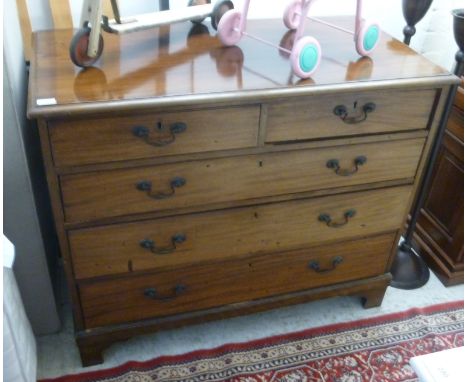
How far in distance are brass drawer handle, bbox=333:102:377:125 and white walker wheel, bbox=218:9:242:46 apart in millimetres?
332

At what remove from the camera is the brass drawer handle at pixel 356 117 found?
121 centimetres

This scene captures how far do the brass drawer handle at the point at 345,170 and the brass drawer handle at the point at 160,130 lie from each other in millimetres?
409

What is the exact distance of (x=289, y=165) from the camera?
126 cm

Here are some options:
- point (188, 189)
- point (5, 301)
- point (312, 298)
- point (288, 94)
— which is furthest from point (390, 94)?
point (5, 301)

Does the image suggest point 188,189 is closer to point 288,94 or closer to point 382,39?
point 288,94

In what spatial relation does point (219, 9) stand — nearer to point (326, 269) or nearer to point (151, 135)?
point (151, 135)

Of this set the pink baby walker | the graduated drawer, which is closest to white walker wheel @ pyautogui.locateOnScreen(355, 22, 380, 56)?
the pink baby walker

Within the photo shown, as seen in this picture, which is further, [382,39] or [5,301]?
[382,39]

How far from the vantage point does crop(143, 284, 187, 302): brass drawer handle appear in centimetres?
138

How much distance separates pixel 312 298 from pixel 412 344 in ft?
1.17

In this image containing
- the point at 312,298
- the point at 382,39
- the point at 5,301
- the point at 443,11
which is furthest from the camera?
the point at 443,11

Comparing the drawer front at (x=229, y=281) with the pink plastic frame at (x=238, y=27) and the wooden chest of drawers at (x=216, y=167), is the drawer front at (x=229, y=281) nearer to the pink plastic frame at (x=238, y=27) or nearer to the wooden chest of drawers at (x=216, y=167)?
the wooden chest of drawers at (x=216, y=167)

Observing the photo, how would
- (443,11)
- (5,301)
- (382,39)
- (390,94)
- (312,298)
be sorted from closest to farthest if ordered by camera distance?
(5,301) < (390,94) < (382,39) < (312,298) < (443,11)

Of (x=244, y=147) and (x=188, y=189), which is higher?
(x=244, y=147)
